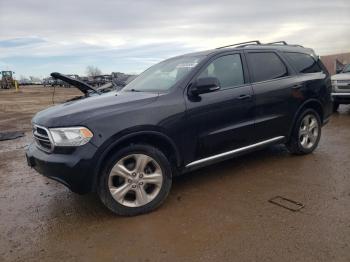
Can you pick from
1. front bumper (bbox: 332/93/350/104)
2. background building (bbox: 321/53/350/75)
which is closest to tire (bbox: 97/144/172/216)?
background building (bbox: 321/53/350/75)

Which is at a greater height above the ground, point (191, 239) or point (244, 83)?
point (244, 83)

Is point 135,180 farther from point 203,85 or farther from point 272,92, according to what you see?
point 272,92

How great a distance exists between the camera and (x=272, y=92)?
518 centimetres

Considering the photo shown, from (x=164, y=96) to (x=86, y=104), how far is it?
2.92 ft

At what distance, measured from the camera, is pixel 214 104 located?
448cm

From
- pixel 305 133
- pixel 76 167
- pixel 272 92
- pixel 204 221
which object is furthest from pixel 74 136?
pixel 305 133

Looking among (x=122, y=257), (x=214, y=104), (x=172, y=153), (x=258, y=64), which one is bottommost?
(x=122, y=257)

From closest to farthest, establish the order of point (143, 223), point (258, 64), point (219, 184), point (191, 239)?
point (191, 239) < point (143, 223) < point (219, 184) < point (258, 64)

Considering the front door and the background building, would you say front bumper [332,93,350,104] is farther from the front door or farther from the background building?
the front door

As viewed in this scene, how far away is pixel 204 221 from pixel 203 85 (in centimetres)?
156

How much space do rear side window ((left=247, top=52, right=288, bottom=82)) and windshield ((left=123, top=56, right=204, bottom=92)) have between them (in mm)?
861

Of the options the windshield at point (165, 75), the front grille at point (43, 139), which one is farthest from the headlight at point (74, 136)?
the windshield at point (165, 75)

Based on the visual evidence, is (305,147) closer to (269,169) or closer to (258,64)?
(269,169)

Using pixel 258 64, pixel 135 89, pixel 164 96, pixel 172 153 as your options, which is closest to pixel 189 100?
pixel 164 96
